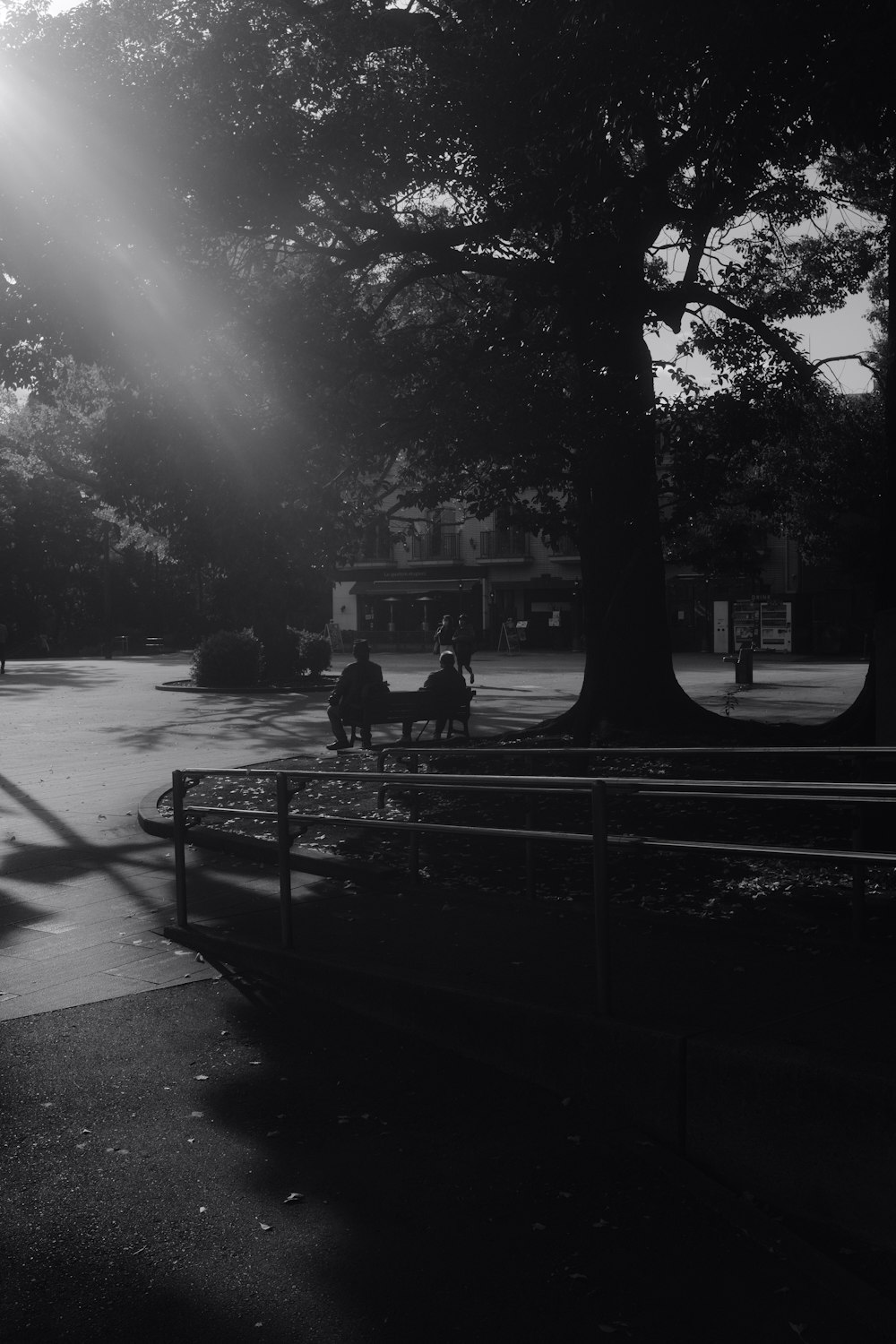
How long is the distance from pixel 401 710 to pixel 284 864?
8501mm

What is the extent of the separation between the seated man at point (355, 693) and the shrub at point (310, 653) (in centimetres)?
1668

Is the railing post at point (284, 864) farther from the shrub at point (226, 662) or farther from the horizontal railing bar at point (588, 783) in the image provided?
the shrub at point (226, 662)

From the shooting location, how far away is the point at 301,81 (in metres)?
12.6

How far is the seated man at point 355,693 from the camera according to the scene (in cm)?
1540

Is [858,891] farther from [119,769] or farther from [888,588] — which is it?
[119,769]

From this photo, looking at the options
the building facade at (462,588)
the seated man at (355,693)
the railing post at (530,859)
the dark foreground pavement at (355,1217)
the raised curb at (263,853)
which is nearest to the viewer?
the dark foreground pavement at (355,1217)

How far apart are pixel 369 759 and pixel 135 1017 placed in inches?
333

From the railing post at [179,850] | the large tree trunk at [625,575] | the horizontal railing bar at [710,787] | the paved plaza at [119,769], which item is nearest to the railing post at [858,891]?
the horizontal railing bar at [710,787]

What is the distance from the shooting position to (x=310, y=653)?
3378cm

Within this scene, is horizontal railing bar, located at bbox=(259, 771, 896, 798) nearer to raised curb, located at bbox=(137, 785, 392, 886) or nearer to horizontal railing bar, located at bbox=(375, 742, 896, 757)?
horizontal railing bar, located at bbox=(375, 742, 896, 757)

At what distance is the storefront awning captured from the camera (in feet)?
231

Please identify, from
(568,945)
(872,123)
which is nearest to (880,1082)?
(568,945)

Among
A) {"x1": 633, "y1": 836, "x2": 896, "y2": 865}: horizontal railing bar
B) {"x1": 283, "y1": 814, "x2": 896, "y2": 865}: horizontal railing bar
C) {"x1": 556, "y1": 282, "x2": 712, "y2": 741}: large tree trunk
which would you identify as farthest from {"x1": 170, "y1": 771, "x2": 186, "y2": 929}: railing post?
{"x1": 556, "y1": 282, "x2": 712, "y2": 741}: large tree trunk

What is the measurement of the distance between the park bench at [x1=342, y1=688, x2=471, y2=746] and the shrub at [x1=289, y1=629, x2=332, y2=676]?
1717 cm
